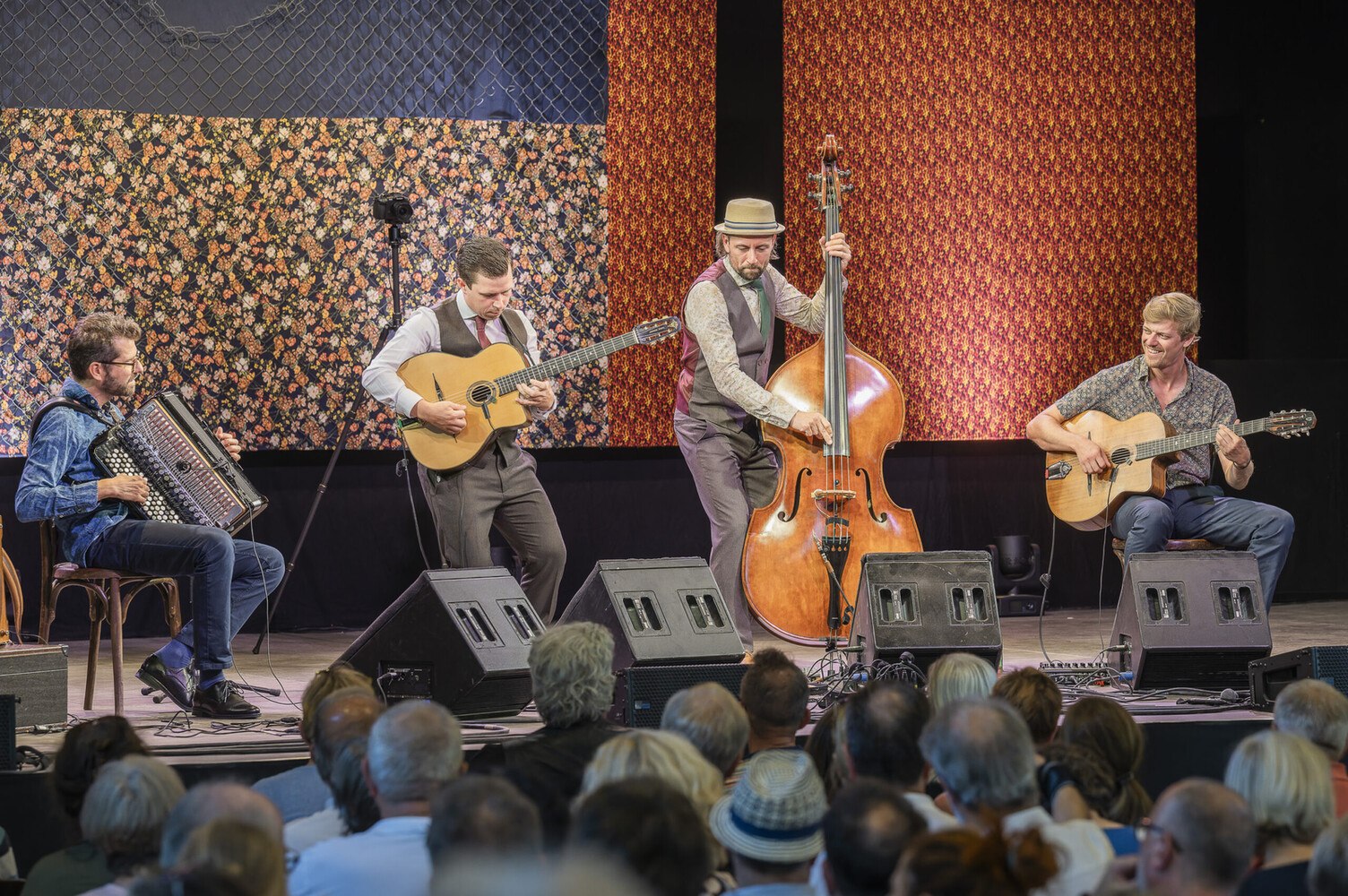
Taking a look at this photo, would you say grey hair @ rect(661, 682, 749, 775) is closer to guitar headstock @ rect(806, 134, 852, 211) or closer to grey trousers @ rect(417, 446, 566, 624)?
grey trousers @ rect(417, 446, 566, 624)

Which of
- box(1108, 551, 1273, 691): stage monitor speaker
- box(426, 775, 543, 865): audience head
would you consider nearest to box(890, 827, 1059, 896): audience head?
box(426, 775, 543, 865): audience head

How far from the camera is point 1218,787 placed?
2.28 metres

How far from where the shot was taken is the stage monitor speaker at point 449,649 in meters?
4.54

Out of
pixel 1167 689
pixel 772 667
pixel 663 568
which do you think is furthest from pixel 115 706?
pixel 1167 689

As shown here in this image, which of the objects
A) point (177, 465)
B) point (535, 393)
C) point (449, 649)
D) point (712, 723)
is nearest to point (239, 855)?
point (712, 723)

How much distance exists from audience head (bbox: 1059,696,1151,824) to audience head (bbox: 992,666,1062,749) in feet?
0.80

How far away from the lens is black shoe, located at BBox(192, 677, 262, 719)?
4879 mm

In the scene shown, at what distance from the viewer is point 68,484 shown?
16.5ft

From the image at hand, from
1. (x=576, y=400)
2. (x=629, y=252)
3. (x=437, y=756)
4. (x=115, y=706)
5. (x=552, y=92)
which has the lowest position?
(x=115, y=706)

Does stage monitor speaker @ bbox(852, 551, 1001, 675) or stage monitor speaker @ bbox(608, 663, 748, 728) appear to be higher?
stage monitor speaker @ bbox(852, 551, 1001, 675)

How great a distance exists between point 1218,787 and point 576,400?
5.92m

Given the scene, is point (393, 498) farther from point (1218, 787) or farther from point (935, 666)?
point (1218, 787)

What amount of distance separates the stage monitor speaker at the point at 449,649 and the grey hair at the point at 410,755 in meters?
1.83

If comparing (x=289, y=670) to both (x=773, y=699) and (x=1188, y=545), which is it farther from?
(x=1188, y=545)
